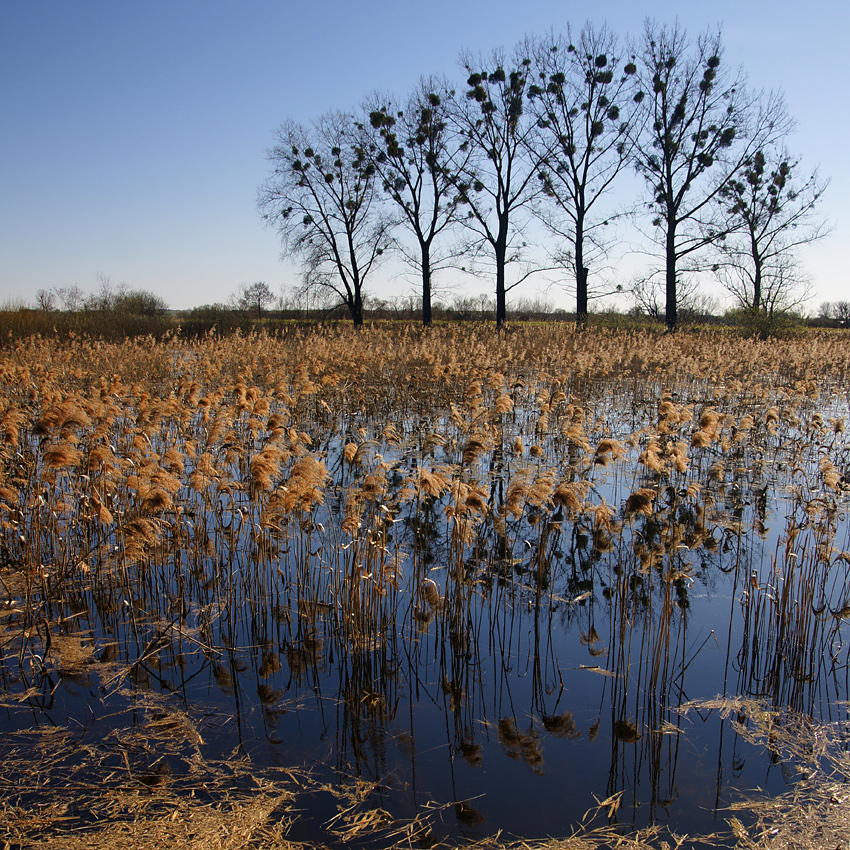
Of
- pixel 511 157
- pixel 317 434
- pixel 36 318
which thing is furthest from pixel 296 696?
pixel 511 157

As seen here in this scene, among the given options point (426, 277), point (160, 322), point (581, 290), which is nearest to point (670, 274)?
point (581, 290)

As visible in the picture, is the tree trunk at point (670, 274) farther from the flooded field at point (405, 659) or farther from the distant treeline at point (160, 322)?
the flooded field at point (405, 659)

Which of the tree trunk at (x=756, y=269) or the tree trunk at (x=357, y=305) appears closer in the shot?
the tree trunk at (x=357, y=305)

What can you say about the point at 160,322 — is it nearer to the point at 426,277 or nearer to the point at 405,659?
the point at 426,277

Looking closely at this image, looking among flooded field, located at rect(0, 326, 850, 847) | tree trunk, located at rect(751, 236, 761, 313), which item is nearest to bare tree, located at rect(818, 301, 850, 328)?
tree trunk, located at rect(751, 236, 761, 313)

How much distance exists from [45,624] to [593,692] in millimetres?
3403

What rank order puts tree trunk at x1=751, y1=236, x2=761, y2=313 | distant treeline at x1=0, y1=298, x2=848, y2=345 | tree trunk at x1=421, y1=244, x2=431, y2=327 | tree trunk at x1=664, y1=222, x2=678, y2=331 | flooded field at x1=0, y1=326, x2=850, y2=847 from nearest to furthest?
1. flooded field at x1=0, y1=326, x2=850, y2=847
2. distant treeline at x1=0, y1=298, x2=848, y2=345
3. tree trunk at x1=664, y1=222, x2=678, y2=331
4. tree trunk at x1=421, y1=244, x2=431, y2=327
5. tree trunk at x1=751, y1=236, x2=761, y2=313

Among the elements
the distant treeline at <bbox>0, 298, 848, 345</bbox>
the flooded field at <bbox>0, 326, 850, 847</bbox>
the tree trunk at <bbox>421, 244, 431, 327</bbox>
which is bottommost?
the flooded field at <bbox>0, 326, 850, 847</bbox>

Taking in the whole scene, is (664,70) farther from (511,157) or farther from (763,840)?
(763,840)

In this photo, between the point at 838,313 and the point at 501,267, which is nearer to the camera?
the point at 501,267

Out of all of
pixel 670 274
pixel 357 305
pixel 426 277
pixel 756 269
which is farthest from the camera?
pixel 756 269

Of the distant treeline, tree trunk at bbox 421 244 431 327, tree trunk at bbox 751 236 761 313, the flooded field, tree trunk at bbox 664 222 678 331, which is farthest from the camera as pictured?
tree trunk at bbox 751 236 761 313

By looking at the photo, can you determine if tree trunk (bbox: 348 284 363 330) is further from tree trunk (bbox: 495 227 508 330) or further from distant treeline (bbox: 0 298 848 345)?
tree trunk (bbox: 495 227 508 330)

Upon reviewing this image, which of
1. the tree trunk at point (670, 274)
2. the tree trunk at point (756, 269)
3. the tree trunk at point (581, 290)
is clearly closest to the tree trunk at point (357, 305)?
the tree trunk at point (581, 290)
